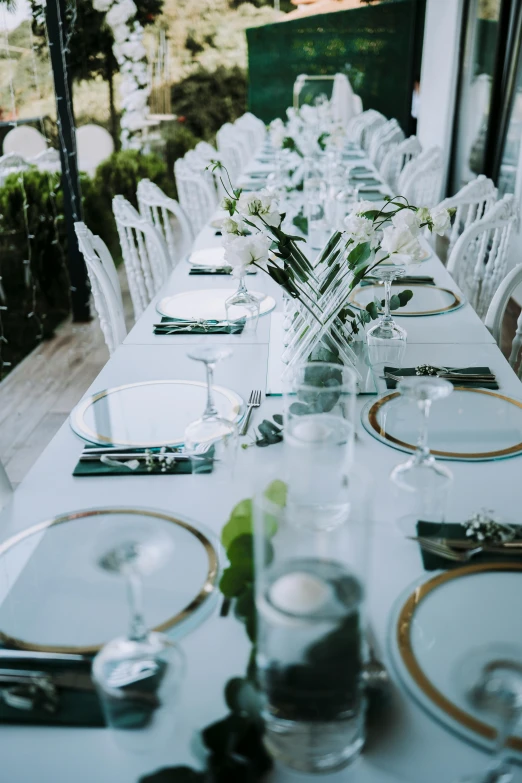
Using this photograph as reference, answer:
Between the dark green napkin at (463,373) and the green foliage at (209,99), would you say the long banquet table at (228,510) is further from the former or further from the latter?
the green foliage at (209,99)

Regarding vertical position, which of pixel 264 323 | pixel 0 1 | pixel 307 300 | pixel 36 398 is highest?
pixel 0 1

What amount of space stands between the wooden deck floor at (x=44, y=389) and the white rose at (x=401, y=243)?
1812 millimetres

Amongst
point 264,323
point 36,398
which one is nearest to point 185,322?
point 264,323

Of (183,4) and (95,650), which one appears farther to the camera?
(183,4)

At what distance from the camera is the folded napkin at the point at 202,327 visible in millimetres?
1939

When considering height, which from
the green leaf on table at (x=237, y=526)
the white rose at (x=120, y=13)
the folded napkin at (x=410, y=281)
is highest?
the white rose at (x=120, y=13)

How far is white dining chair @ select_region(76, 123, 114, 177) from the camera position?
5430mm

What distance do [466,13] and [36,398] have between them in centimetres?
Result: 623

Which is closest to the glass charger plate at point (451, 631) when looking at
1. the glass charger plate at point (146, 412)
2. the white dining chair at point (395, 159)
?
the glass charger plate at point (146, 412)

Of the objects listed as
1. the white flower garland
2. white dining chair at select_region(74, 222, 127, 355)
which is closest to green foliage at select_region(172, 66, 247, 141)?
the white flower garland

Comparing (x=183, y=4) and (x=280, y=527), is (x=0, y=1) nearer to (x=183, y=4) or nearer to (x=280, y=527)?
(x=280, y=527)

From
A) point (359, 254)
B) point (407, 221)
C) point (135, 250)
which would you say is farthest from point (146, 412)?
point (135, 250)

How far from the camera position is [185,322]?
2.00 m

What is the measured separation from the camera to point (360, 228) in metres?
1.42
